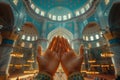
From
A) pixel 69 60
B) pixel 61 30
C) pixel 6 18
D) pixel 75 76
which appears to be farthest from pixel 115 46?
pixel 6 18

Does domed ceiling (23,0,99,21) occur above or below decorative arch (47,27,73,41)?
above

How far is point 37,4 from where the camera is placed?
2356cm

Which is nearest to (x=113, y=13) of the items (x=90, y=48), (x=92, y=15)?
(x=92, y=15)

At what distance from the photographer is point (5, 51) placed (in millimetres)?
11820

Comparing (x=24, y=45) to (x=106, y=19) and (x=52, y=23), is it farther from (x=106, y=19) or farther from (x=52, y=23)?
(x=106, y=19)

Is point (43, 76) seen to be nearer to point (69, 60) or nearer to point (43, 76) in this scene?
point (43, 76)

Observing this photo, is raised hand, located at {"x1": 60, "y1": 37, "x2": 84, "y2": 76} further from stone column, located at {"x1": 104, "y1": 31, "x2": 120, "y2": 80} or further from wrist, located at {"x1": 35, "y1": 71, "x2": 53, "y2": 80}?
stone column, located at {"x1": 104, "y1": 31, "x2": 120, "y2": 80}

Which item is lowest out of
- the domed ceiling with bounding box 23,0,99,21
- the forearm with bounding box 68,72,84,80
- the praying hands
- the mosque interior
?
the forearm with bounding box 68,72,84,80

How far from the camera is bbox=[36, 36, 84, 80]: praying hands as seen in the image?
Result: 4.90 ft

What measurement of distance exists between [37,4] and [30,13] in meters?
4.44

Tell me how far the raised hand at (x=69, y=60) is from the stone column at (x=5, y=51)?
11107mm

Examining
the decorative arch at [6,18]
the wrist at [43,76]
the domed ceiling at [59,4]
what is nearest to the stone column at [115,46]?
the wrist at [43,76]

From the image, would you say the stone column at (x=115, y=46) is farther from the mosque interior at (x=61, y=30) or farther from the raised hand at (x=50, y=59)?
the raised hand at (x=50, y=59)

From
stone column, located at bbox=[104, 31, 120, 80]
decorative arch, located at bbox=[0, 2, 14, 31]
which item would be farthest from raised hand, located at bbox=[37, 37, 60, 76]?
decorative arch, located at bbox=[0, 2, 14, 31]
